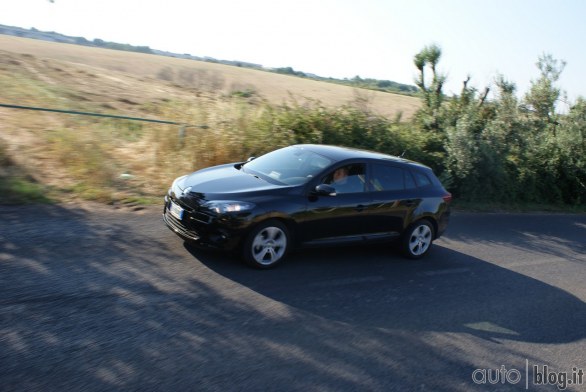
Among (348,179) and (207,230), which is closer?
(207,230)

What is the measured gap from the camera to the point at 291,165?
7.57 meters

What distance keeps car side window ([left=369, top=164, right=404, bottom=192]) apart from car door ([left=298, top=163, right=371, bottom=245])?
208 millimetres

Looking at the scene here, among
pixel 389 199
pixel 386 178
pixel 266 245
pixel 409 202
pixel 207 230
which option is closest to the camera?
pixel 207 230

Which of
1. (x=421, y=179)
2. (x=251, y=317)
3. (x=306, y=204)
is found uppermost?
(x=421, y=179)

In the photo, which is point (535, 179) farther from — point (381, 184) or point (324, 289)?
point (324, 289)

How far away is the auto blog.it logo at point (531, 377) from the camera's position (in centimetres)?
494

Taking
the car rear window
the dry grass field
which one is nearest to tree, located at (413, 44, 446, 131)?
the dry grass field

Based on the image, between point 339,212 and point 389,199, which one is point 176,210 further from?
point 389,199

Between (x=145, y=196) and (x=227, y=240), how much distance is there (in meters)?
3.69

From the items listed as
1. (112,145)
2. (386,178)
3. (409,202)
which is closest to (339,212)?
(386,178)

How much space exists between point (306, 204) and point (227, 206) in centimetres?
110

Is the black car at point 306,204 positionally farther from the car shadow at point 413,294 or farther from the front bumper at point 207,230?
the car shadow at point 413,294

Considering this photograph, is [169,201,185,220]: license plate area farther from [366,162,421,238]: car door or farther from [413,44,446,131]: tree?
[413,44,446,131]: tree

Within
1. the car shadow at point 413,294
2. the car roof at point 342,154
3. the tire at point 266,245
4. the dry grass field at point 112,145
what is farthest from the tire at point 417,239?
the dry grass field at point 112,145
